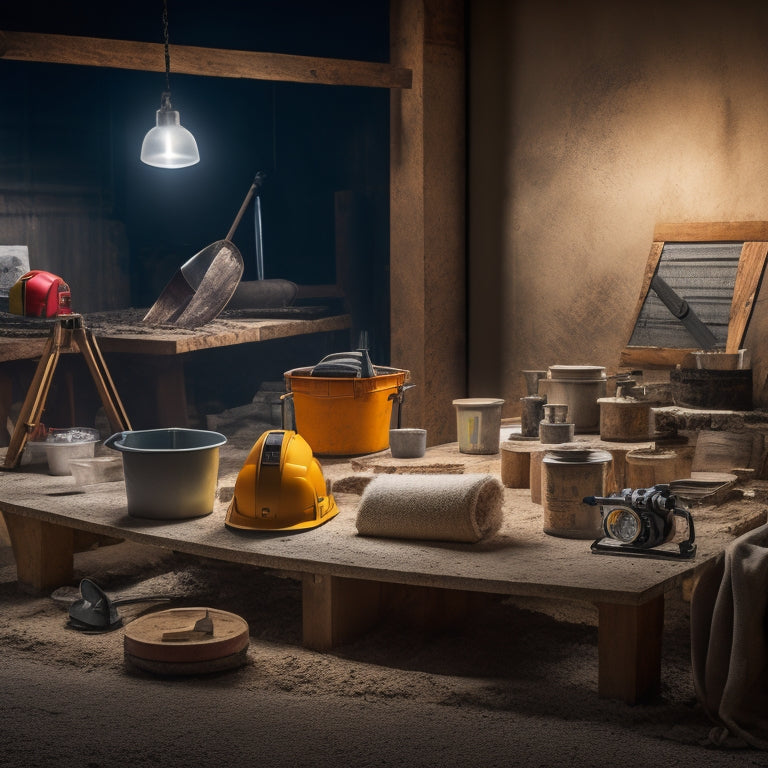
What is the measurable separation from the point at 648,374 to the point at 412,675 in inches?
126

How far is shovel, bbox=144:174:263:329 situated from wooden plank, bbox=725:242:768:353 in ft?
13.0

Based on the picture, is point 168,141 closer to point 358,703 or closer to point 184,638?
point 184,638

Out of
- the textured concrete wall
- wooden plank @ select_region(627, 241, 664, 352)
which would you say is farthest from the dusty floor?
the textured concrete wall

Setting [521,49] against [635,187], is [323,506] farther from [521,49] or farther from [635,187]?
[521,49]

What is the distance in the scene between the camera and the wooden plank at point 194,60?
659 cm

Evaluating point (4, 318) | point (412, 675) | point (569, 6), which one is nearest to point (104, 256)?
point (4, 318)

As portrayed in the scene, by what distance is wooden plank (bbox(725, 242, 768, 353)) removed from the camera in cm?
610

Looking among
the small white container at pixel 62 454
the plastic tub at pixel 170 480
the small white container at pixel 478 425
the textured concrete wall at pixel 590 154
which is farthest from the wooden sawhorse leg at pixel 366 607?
the textured concrete wall at pixel 590 154

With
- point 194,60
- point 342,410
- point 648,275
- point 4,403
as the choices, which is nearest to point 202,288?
point 4,403

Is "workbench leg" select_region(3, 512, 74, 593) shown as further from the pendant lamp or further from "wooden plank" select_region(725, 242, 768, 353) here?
"wooden plank" select_region(725, 242, 768, 353)

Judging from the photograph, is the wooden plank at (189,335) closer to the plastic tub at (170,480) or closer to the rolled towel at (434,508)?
the plastic tub at (170,480)

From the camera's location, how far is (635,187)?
6.86m

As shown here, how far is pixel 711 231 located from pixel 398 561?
3.35 metres

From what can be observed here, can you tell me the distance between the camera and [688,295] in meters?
6.41
